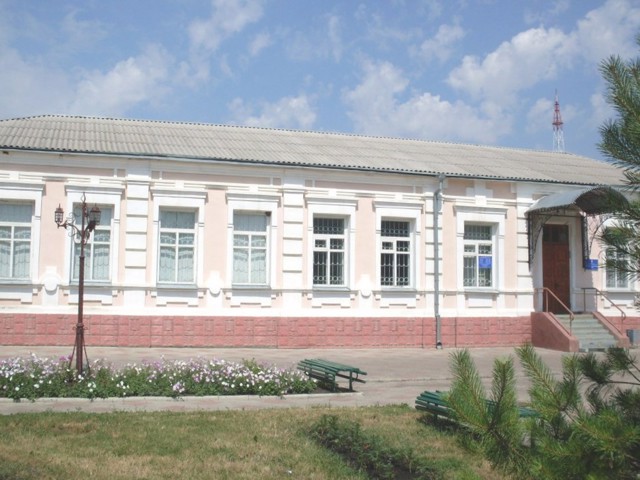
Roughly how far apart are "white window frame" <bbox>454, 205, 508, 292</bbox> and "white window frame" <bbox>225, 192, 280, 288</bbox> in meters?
5.46

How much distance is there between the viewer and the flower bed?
31.9ft

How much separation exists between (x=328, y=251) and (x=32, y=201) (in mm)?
7775

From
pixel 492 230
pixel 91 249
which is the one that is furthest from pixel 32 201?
pixel 492 230

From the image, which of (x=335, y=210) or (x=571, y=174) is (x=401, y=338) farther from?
(x=571, y=174)

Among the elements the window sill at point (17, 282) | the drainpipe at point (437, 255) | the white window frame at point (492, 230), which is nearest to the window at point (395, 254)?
the drainpipe at point (437, 255)

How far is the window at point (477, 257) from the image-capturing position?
20.4 meters

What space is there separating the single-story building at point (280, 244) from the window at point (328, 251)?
0.14 ft

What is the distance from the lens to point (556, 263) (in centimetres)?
2133

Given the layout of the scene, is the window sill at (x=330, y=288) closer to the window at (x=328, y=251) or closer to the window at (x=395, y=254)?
the window at (x=328, y=251)

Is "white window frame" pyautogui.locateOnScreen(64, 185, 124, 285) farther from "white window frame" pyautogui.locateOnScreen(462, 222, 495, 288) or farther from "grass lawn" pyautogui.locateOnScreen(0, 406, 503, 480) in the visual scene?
"white window frame" pyautogui.locateOnScreen(462, 222, 495, 288)

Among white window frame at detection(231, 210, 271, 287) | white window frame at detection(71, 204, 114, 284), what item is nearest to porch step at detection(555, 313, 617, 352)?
white window frame at detection(231, 210, 271, 287)

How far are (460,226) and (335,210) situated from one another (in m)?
3.87

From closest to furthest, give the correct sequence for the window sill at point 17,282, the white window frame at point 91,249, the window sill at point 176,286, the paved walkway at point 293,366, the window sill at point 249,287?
1. the paved walkway at point 293,366
2. the window sill at point 17,282
3. the white window frame at point 91,249
4. the window sill at point 176,286
5. the window sill at point 249,287

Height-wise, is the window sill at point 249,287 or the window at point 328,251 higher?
the window at point 328,251
